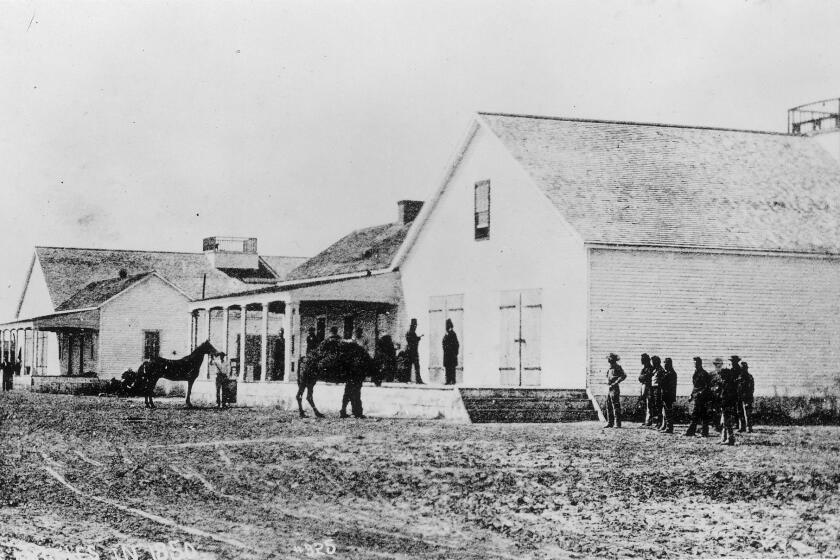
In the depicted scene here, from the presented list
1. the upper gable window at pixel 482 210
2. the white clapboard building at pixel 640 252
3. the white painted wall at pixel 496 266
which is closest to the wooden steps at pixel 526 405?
the white clapboard building at pixel 640 252

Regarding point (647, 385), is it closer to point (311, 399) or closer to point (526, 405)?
point (526, 405)

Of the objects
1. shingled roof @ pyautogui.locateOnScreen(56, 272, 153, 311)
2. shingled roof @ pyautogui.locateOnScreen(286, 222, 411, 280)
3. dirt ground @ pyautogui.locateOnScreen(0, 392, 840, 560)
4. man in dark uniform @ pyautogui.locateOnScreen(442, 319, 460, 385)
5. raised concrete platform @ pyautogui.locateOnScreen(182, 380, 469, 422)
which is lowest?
dirt ground @ pyautogui.locateOnScreen(0, 392, 840, 560)

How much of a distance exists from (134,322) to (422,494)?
3169 centimetres

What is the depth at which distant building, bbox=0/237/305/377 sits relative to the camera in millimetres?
39906

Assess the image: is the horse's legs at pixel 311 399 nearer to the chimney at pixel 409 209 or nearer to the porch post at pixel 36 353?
the chimney at pixel 409 209

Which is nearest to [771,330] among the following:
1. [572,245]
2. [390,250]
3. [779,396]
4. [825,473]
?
[779,396]

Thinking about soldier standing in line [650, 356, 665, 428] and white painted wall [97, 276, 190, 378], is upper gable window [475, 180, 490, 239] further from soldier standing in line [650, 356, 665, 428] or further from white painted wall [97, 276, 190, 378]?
white painted wall [97, 276, 190, 378]

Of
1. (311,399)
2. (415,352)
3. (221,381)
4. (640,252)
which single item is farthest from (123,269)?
(640,252)

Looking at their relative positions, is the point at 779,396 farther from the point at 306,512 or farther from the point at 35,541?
the point at 35,541

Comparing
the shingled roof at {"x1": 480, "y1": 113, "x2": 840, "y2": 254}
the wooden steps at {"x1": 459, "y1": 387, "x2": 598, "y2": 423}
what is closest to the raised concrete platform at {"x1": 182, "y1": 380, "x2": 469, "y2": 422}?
the wooden steps at {"x1": 459, "y1": 387, "x2": 598, "y2": 423}

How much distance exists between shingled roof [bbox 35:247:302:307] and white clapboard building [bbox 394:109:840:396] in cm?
1708

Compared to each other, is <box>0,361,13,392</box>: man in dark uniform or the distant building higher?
the distant building

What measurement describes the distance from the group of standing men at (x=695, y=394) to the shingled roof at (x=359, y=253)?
1260cm

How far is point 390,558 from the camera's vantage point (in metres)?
8.25
